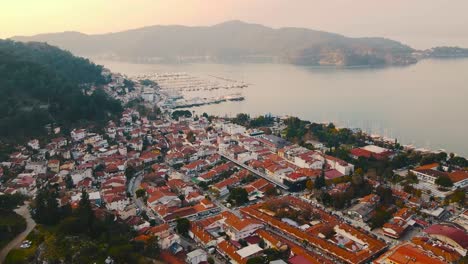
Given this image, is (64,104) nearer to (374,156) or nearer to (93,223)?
(93,223)

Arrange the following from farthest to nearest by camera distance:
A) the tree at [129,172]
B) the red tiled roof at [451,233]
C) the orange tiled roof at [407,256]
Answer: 1. the tree at [129,172]
2. the red tiled roof at [451,233]
3. the orange tiled roof at [407,256]

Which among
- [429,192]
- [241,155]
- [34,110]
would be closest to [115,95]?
[34,110]

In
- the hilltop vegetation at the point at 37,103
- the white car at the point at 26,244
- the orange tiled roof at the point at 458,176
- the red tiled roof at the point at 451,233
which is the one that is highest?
the hilltop vegetation at the point at 37,103

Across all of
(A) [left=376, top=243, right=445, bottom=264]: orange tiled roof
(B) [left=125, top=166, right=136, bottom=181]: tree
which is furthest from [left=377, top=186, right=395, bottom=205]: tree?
(B) [left=125, top=166, right=136, bottom=181]: tree

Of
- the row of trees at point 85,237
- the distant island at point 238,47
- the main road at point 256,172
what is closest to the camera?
the row of trees at point 85,237

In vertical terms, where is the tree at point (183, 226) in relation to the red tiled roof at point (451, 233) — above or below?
below

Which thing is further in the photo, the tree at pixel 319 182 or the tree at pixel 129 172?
the tree at pixel 129 172

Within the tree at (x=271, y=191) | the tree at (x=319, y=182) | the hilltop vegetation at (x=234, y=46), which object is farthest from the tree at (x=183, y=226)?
the hilltop vegetation at (x=234, y=46)

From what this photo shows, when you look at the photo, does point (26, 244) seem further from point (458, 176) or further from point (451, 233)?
point (458, 176)

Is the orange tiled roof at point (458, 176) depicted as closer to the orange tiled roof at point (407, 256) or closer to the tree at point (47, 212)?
the orange tiled roof at point (407, 256)
